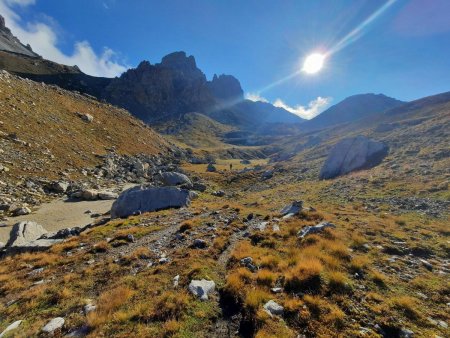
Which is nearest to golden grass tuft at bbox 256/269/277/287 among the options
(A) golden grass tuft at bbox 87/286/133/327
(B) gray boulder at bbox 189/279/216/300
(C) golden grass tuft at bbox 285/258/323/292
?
(C) golden grass tuft at bbox 285/258/323/292

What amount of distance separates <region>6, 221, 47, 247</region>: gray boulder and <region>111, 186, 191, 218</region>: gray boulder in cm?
724

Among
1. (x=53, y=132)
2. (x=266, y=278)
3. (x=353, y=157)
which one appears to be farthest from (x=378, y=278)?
(x=53, y=132)

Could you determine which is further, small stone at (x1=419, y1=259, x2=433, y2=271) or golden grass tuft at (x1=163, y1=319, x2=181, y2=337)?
small stone at (x1=419, y1=259, x2=433, y2=271)

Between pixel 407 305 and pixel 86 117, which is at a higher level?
pixel 86 117

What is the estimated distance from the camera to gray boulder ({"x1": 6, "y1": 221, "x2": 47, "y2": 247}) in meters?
18.8

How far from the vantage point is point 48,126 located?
5478 cm

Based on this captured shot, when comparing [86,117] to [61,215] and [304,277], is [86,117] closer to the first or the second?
[61,215]

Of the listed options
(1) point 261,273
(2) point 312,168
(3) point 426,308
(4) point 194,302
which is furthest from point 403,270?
(2) point 312,168

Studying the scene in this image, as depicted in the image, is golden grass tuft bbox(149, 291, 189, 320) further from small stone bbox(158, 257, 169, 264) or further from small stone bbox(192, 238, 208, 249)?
small stone bbox(192, 238, 208, 249)

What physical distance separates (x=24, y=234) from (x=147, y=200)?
1182cm

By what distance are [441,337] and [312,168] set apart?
194ft

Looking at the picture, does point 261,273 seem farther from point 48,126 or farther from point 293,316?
point 48,126

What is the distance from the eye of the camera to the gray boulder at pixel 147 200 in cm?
2792

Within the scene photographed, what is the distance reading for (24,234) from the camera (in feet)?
65.3
